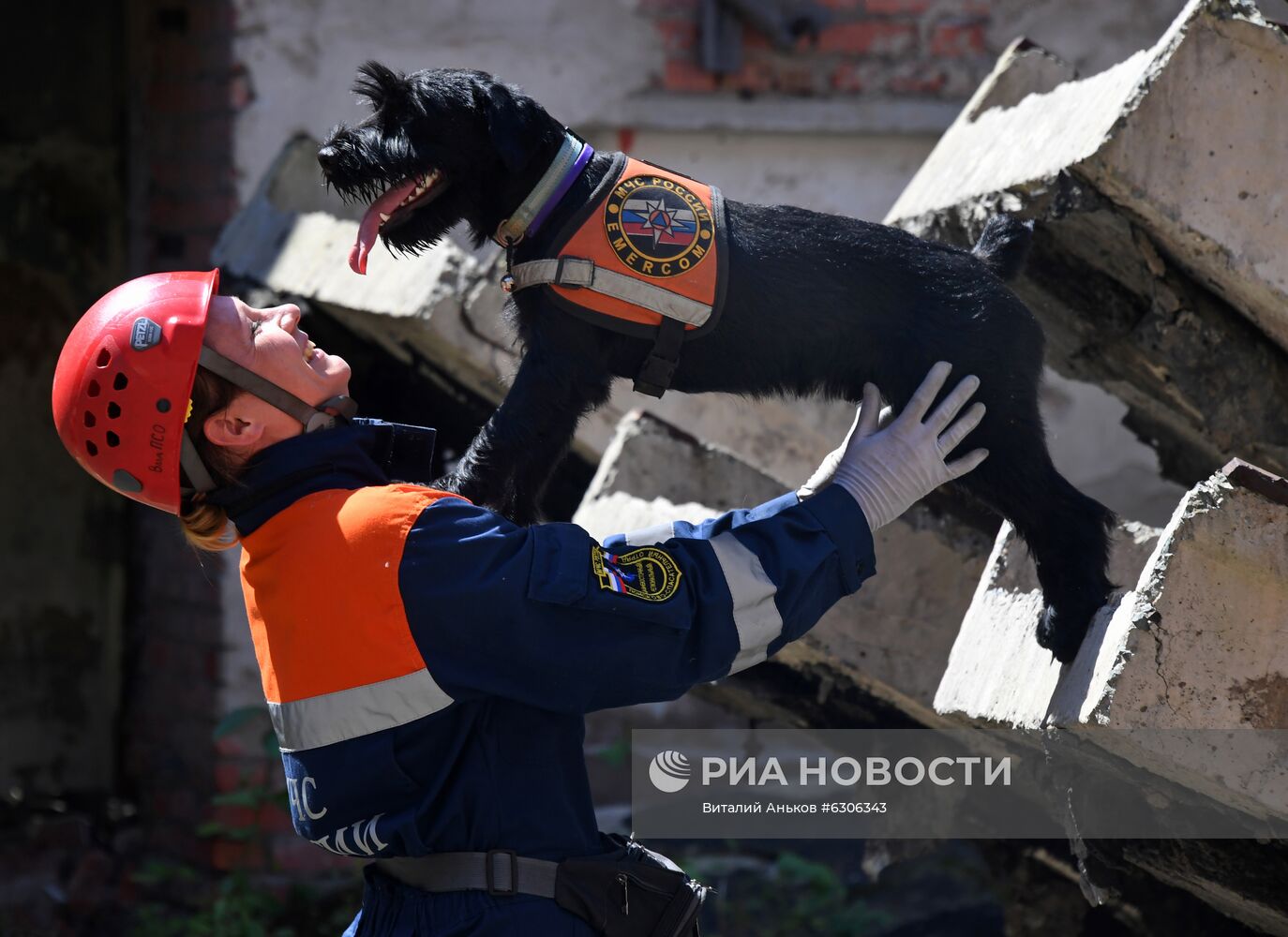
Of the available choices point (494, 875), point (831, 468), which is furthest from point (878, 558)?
point (494, 875)

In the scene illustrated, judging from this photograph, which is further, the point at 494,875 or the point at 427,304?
the point at 427,304

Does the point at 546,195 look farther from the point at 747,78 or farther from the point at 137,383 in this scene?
the point at 747,78

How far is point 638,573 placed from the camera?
70.1 inches

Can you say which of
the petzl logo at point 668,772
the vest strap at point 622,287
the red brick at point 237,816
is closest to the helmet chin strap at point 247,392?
the vest strap at point 622,287

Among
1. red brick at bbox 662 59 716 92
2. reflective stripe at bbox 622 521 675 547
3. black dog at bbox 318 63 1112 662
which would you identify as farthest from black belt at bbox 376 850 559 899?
red brick at bbox 662 59 716 92

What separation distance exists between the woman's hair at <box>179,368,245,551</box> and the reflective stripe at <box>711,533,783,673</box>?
70cm

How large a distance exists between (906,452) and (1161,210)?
669 mm

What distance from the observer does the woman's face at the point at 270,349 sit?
1.86 m

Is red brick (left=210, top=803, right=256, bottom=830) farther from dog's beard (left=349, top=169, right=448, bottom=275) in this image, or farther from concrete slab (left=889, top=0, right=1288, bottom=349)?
concrete slab (left=889, top=0, right=1288, bottom=349)

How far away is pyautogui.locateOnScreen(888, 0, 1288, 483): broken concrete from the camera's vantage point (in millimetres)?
2258

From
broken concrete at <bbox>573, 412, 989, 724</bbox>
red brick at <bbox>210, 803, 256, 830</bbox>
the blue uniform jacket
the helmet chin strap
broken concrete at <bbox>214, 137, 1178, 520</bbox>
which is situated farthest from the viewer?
red brick at <bbox>210, 803, 256, 830</bbox>

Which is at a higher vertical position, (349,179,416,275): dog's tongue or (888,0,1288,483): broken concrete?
(888,0,1288,483): broken concrete

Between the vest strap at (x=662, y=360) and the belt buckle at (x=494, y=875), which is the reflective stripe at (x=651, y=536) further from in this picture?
the belt buckle at (x=494, y=875)

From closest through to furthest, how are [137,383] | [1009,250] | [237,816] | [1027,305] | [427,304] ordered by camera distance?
[137,383]
[1009,250]
[1027,305]
[427,304]
[237,816]
